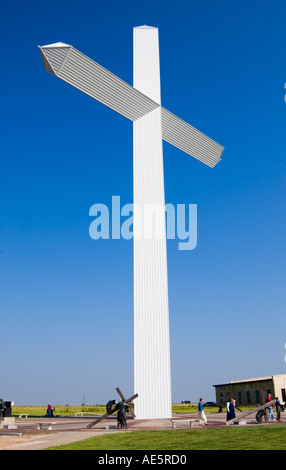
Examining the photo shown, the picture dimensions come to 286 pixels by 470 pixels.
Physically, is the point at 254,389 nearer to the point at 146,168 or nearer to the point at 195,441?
the point at 146,168

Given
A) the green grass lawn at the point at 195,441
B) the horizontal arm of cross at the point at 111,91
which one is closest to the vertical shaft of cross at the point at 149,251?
the horizontal arm of cross at the point at 111,91

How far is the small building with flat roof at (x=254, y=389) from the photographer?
4784 centimetres

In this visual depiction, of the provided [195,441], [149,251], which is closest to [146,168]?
[149,251]

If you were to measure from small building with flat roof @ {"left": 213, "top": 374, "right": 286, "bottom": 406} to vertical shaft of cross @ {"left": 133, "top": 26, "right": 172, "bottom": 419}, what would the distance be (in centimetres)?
1874

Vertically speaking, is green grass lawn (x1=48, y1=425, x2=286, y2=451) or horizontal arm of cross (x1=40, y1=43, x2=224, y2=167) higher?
horizontal arm of cross (x1=40, y1=43, x2=224, y2=167)

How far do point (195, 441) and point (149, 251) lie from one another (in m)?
18.5

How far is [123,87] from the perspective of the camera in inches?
1299

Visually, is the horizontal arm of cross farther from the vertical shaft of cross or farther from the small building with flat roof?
the small building with flat roof

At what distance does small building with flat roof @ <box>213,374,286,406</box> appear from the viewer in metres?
47.8

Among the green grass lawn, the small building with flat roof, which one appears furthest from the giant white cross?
the small building with flat roof

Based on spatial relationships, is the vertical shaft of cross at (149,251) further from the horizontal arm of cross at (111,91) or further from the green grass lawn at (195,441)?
the green grass lawn at (195,441)

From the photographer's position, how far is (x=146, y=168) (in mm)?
33719

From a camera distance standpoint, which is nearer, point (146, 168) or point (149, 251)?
point (149, 251)
